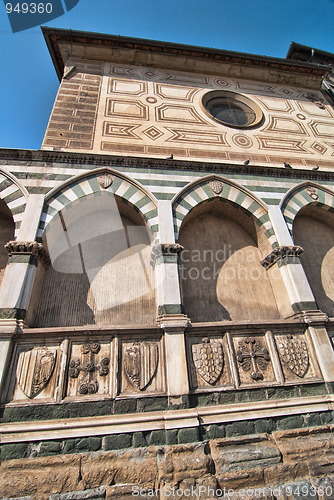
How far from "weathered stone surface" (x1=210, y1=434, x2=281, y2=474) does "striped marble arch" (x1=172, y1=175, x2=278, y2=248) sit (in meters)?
3.02

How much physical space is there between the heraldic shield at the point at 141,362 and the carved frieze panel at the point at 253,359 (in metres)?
1.14

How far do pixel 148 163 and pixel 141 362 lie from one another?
3.58m

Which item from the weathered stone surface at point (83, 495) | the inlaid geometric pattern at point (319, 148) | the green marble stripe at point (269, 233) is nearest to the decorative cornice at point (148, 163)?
the inlaid geometric pattern at point (319, 148)

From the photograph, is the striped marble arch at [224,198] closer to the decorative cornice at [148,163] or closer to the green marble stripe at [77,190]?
the decorative cornice at [148,163]

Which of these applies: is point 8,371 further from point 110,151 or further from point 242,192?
point 242,192

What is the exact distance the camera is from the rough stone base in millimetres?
2594

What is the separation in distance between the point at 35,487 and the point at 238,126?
295 inches

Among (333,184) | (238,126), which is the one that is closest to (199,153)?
(238,126)

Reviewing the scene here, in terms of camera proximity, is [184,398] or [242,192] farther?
Answer: [242,192]

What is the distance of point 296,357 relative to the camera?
372 cm

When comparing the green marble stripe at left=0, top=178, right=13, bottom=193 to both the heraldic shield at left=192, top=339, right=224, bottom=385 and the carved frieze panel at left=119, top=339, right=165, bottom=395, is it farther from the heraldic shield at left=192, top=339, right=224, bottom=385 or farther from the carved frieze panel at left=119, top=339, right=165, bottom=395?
the heraldic shield at left=192, top=339, right=224, bottom=385

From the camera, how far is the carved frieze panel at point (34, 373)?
9.87 ft

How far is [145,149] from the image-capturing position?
555 cm

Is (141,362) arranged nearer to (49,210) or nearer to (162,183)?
(49,210)
